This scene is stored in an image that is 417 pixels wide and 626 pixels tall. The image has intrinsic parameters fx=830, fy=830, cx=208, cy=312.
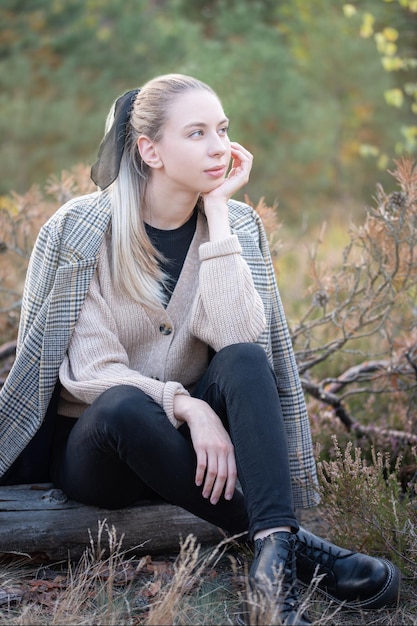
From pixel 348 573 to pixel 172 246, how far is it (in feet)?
3.89

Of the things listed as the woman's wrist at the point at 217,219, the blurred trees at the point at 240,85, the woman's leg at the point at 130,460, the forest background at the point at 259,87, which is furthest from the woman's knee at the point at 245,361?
the blurred trees at the point at 240,85

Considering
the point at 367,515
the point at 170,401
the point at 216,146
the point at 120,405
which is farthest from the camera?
the point at 216,146

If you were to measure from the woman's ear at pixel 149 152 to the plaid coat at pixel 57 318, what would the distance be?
0.19 m

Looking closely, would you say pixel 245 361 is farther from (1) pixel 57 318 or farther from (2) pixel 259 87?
(2) pixel 259 87

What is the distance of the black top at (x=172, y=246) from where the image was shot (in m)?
2.78

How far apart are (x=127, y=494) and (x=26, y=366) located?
510mm

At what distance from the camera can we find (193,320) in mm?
2643

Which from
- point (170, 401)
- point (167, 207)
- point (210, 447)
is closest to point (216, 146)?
point (167, 207)

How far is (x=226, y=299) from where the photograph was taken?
257 cm

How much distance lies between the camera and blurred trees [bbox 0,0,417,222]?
11578 mm

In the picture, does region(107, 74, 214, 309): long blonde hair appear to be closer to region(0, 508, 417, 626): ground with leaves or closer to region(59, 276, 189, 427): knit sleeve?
region(59, 276, 189, 427): knit sleeve

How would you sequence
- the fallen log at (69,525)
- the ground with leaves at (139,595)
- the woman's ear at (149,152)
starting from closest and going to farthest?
the ground with leaves at (139,595) → the fallen log at (69,525) → the woman's ear at (149,152)

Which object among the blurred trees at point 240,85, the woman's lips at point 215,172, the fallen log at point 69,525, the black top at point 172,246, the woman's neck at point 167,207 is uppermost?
the woman's lips at point 215,172

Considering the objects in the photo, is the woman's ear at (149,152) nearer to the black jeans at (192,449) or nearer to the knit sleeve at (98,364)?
the knit sleeve at (98,364)
